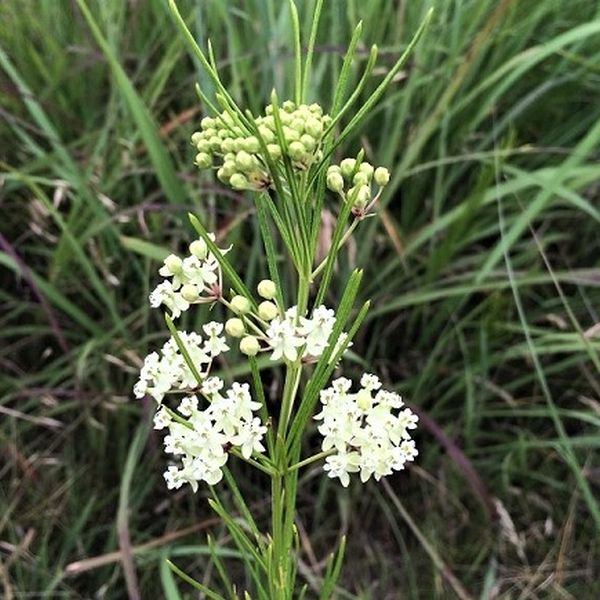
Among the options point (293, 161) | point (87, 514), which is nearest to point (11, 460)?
point (87, 514)

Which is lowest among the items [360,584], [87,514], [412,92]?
[360,584]

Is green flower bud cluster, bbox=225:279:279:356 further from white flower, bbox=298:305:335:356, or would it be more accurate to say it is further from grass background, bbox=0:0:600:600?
grass background, bbox=0:0:600:600

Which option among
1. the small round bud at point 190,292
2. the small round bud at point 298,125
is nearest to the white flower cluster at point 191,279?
the small round bud at point 190,292

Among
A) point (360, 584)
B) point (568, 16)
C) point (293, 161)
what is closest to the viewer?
point (293, 161)

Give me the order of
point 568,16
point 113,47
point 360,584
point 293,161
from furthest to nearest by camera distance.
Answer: point 568,16, point 113,47, point 360,584, point 293,161

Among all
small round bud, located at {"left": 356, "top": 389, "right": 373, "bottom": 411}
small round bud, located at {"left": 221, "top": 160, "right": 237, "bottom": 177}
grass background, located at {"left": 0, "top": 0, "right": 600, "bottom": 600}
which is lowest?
grass background, located at {"left": 0, "top": 0, "right": 600, "bottom": 600}

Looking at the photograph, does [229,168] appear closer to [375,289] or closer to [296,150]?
[296,150]

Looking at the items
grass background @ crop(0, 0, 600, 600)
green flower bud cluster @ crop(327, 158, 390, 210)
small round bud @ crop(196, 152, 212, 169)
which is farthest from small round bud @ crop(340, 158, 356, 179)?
grass background @ crop(0, 0, 600, 600)

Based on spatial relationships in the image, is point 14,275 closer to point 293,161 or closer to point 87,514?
point 87,514
